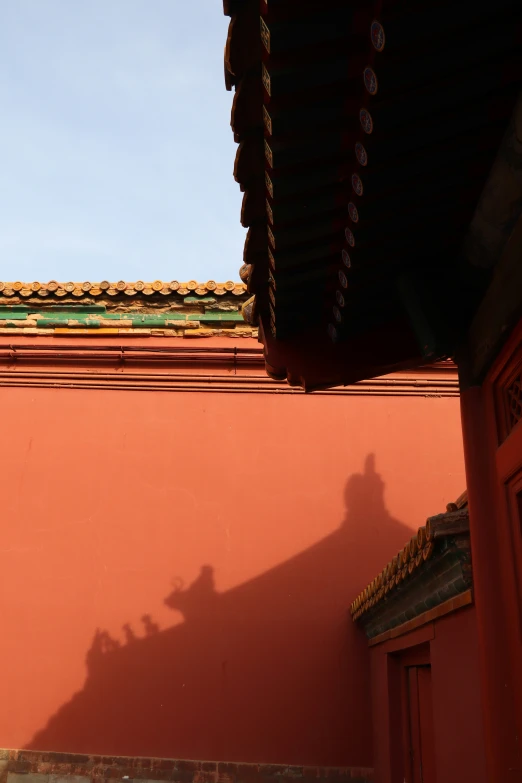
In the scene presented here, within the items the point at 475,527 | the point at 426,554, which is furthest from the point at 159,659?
the point at 475,527

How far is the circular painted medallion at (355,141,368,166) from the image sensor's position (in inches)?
88.3

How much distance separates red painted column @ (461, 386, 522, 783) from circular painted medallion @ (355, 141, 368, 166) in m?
1.11

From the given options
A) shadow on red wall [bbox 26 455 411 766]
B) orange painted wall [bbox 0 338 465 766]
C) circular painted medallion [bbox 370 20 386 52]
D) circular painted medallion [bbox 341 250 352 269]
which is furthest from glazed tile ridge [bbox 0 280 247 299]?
circular painted medallion [bbox 370 20 386 52]

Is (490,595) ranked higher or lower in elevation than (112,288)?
lower

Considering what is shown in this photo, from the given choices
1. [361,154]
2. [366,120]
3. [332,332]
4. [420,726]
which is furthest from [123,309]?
[366,120]

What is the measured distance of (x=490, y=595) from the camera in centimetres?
264

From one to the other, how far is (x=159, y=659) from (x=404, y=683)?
2222 mm

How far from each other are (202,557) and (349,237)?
4.64 metres

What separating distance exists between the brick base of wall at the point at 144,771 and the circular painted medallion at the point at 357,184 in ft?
16.7

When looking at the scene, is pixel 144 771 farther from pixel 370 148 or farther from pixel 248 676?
pixel 370 148

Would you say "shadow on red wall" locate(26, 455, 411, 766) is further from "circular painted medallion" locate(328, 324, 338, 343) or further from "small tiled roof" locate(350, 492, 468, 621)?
"circular painted medallion" locate(328, 324, 338, 343)

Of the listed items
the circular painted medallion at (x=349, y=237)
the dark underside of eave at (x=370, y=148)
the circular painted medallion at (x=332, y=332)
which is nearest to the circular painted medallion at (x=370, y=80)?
the dark underside of eave at (x=370, y=148)

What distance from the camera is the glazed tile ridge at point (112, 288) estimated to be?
7.59 m

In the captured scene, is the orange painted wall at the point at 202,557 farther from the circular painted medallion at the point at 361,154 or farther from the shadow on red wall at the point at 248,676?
the circular painted medallion at the point at 361,154
